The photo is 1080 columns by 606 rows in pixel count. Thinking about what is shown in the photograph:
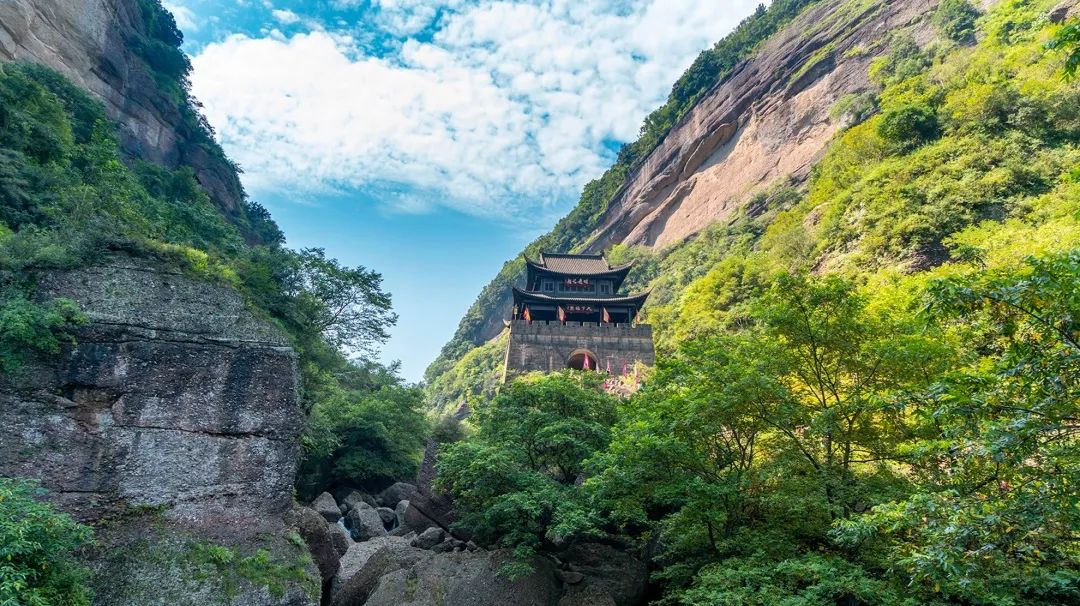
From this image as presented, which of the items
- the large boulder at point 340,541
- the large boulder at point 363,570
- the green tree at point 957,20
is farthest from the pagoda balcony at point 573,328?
the green tree at point 957,20

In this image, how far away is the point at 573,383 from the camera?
14062mm

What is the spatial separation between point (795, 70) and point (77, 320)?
5166cm

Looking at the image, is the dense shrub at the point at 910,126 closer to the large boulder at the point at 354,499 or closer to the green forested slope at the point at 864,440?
the green forested slope at the point at 864,440

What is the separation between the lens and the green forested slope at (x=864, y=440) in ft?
13.4

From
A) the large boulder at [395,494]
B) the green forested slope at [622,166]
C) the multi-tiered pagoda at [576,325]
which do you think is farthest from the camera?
the green forested slope at [622,166]

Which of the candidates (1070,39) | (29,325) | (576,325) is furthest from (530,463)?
(576,325)

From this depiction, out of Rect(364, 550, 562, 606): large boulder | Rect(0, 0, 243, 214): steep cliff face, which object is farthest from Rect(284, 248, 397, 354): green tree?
Rect(0, 0, 243, 214): steep cliff face

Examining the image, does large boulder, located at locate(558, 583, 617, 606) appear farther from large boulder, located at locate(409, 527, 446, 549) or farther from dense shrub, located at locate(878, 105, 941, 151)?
dense shrub, located at locate(878, 105, 941, 151)

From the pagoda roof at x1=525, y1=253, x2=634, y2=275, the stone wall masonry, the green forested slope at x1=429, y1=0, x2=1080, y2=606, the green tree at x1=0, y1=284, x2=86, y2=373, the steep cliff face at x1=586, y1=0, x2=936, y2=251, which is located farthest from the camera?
the steep cliff face at x1=586, y1=0, x2=936, y2=251

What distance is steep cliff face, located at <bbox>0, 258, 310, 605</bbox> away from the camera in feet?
25.7

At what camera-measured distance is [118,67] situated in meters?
29.4

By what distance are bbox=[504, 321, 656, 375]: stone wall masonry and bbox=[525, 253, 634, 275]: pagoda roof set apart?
28.0 feet

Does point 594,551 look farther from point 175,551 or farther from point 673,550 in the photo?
point 175,551

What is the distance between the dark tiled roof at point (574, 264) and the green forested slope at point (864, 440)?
21357mm
